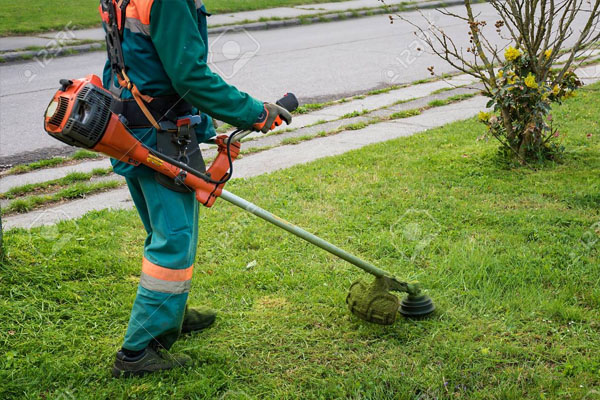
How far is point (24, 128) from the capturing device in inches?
276

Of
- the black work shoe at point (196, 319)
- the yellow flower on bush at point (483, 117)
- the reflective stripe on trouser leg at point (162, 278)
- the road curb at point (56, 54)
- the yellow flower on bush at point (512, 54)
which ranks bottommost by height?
the road curb at point (56, 54)

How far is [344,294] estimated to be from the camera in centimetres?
360

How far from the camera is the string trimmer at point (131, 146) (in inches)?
95.7

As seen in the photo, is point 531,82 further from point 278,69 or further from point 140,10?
point 278,69

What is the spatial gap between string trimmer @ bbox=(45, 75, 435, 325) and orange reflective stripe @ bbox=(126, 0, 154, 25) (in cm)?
30

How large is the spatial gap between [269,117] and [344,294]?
4.10 ft

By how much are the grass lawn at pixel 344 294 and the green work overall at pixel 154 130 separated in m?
0.34

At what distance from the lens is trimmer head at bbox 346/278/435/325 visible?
321cm

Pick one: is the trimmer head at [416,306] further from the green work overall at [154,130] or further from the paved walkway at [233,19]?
the paved walkway at [233,19]

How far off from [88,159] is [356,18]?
10.5 meters

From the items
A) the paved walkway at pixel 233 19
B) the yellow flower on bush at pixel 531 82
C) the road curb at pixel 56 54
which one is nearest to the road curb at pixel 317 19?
the paved walkway at pixel 233 19

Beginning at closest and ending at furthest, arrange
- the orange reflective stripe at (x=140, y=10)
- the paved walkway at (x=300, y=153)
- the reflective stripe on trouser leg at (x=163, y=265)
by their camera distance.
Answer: the orange reflective stripe at (x=140, y=10)
the reflective stripe on trouser leg at (x=163, y=265)
the paved walkway at (x=300, y=153)

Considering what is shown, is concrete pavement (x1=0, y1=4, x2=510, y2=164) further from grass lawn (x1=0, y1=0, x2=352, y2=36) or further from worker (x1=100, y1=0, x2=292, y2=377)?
worker (x1=100, y1=0, x2=292, y2=377)

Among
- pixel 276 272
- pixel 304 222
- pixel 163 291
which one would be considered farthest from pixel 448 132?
pixel 163 291
